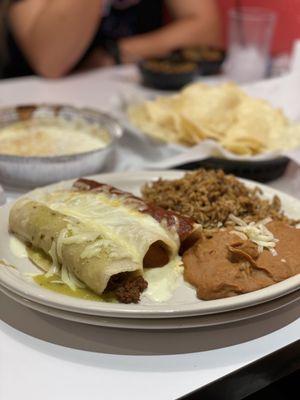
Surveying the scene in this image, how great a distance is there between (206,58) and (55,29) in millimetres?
636

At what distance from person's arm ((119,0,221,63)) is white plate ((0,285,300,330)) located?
178 cm

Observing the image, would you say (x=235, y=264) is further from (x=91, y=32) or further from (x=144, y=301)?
(x=91, y=32)

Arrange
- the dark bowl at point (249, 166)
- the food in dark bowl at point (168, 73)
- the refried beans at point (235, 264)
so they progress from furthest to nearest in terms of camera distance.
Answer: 1. the food in dark bowl at point (168, 73)
2. the dark bowl at point (249, 166)
3. the refried beans at point (235, 264)

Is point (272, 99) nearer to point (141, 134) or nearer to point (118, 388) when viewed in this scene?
point (141, 134)

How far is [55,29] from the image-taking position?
91.9 inches

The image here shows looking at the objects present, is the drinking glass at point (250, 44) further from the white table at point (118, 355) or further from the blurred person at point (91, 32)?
the white table at point (118, 355)

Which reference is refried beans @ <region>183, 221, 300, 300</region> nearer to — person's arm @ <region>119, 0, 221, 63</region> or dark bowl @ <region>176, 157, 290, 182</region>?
dark bowl @ <region>176, 157, 290, 182</region>

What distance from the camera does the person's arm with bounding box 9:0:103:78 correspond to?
2.28 meters

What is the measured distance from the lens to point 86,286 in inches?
34.9

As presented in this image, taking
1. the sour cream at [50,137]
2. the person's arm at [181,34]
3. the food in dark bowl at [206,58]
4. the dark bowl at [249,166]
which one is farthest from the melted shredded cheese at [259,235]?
the person's arm at [181,34]

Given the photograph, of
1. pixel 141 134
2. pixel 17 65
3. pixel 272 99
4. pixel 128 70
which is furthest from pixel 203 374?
pixel 17 65

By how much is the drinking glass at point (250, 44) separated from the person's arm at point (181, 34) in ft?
0.99

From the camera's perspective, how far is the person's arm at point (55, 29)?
7.47 ft

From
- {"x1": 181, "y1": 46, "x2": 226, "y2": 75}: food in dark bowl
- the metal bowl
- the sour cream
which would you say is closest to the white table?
the metal bowl
